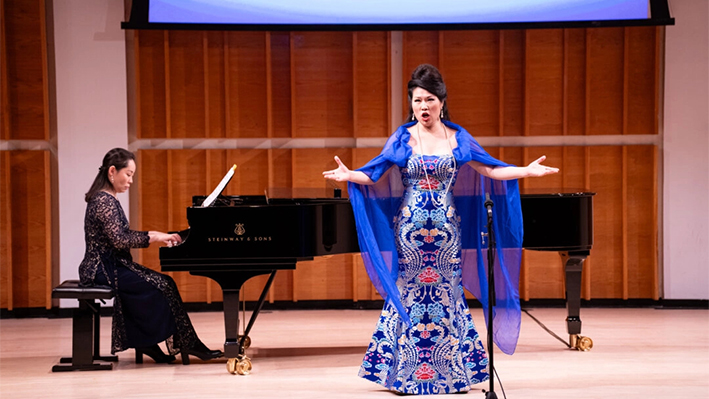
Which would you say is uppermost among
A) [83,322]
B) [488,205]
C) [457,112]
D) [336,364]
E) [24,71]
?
[24,71]

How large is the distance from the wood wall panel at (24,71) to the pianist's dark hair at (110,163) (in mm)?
2140

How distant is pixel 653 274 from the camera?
6.43 m

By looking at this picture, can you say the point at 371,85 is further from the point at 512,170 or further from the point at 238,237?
the point at 512,170

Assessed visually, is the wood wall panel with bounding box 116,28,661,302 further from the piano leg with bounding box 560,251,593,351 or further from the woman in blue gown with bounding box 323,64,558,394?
the woman in blue gown with bounding box 323,64,558,394

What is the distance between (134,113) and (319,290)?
2199 millimetres

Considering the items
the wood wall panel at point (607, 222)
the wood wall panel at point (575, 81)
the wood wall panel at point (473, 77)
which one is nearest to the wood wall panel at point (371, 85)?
the wood wall panel at point (473, 77)

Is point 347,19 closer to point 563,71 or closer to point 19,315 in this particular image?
point 563,71

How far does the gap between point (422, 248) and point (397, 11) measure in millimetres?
3150

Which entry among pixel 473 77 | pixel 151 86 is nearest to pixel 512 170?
pixel 473 77

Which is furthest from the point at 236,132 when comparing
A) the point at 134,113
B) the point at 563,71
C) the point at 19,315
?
the point at 563,71

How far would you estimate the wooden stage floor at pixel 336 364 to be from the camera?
12.3 ft

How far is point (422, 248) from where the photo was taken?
11.5 feet

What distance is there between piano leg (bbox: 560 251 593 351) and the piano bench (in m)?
2.79

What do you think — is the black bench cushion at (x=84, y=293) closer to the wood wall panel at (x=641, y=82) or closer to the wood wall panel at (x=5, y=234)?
the wood wall panel at (x=5, y=234)
